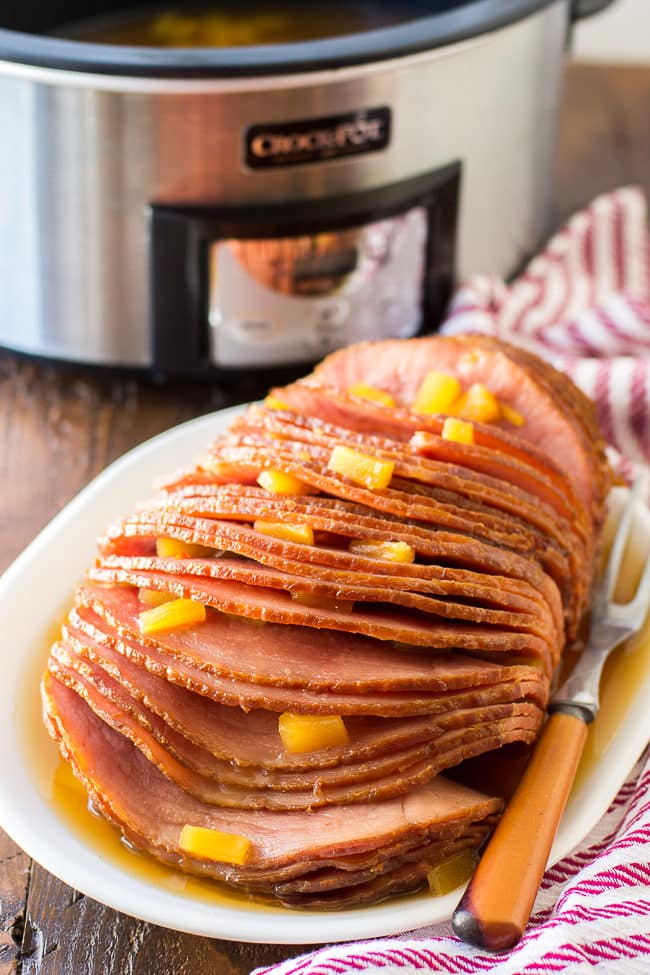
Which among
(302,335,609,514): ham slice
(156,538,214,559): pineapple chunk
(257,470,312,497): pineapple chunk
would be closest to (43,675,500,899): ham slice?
(156,538,214,559): pineapple chunk

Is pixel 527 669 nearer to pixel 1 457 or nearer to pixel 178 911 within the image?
pixel 178 911

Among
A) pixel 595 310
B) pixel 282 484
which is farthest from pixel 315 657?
pixel 595 310

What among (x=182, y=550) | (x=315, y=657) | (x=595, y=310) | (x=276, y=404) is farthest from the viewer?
(x=595, y=310)

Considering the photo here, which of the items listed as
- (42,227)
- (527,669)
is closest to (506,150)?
(42,227)

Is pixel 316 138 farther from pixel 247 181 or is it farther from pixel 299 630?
pixel 299 630

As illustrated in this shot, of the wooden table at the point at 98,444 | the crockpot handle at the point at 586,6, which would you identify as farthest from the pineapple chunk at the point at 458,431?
the crockpot handle at the point at 586,6

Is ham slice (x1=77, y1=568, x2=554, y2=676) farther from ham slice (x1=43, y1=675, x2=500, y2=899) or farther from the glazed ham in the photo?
ham slice (x1=43, y1=675, x2=500, y2=899)

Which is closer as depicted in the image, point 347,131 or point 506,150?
point 347,131
